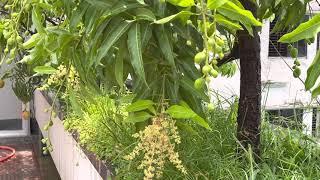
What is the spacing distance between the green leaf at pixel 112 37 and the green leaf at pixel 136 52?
2 centimetres

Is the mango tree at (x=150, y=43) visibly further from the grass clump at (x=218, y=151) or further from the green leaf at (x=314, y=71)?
the grass clump at (x=218, y=151)

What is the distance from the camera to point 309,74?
733 millimetres

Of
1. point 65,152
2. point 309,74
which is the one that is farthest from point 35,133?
point 309,74

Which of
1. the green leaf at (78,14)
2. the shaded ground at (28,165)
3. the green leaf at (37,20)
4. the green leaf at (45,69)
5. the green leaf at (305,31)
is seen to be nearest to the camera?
the green leaf at (305,31)

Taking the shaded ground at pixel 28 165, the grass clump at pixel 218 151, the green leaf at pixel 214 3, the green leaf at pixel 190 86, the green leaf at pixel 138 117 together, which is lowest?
the shaded ground at pixel 28 165

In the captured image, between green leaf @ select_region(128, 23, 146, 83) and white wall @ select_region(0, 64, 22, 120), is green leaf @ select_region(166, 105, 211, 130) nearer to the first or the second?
green leaf @ select_region(128, 23, 146, 83)

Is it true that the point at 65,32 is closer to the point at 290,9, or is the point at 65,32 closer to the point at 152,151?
the point at 152,151

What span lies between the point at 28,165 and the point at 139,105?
420cm

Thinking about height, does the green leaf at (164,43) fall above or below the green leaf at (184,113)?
above

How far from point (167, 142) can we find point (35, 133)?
5221mm

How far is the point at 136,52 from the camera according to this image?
2.60ft

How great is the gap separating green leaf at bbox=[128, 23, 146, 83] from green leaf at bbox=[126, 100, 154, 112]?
140 mm

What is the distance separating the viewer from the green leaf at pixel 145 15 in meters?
0.81

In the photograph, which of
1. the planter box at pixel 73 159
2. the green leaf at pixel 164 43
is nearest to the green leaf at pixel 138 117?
the green leaf at pixel 164 43
